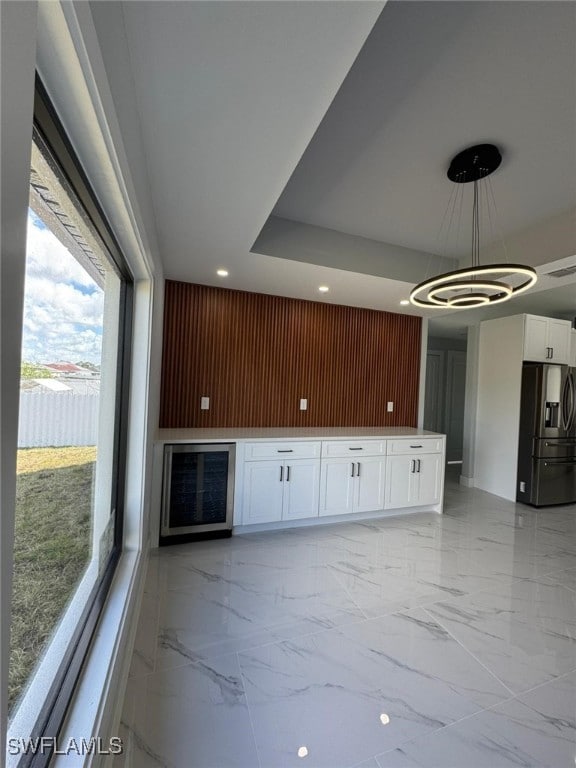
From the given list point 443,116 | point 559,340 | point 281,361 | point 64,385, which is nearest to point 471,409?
point 559,340

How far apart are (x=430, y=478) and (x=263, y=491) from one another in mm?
1925

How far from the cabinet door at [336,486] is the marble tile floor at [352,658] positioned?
0.46 meters

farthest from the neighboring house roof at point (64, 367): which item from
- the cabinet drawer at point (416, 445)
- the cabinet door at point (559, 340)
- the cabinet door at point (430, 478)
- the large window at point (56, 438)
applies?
the cabinet door at point (559, 340)

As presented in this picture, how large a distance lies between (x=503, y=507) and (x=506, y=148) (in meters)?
3.80

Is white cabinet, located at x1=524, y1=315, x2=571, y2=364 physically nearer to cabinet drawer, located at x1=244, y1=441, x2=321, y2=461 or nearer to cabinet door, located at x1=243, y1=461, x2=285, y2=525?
cabinet drawer, located at x1=244, y1=441, x2=321, y2=461

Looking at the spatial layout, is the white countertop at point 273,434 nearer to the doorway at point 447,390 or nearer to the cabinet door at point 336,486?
the cabinet door at point 336,486

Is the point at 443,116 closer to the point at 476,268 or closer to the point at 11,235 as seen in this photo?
the point at 476,268

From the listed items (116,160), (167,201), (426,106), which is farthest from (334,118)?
(116,160)

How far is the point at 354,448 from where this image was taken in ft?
11.1

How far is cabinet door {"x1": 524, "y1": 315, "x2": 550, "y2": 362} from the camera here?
4.22 m

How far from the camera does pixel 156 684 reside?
1.48 m

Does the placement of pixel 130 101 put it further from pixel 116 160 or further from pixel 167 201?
pixel 167 201

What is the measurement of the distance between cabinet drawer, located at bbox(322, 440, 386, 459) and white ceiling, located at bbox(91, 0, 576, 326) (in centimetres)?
174

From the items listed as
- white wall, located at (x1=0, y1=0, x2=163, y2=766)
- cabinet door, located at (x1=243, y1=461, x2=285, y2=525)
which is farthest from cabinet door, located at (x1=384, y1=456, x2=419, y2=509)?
white wall, located at (x1=0, y1=0, x2=163, y2=766)
